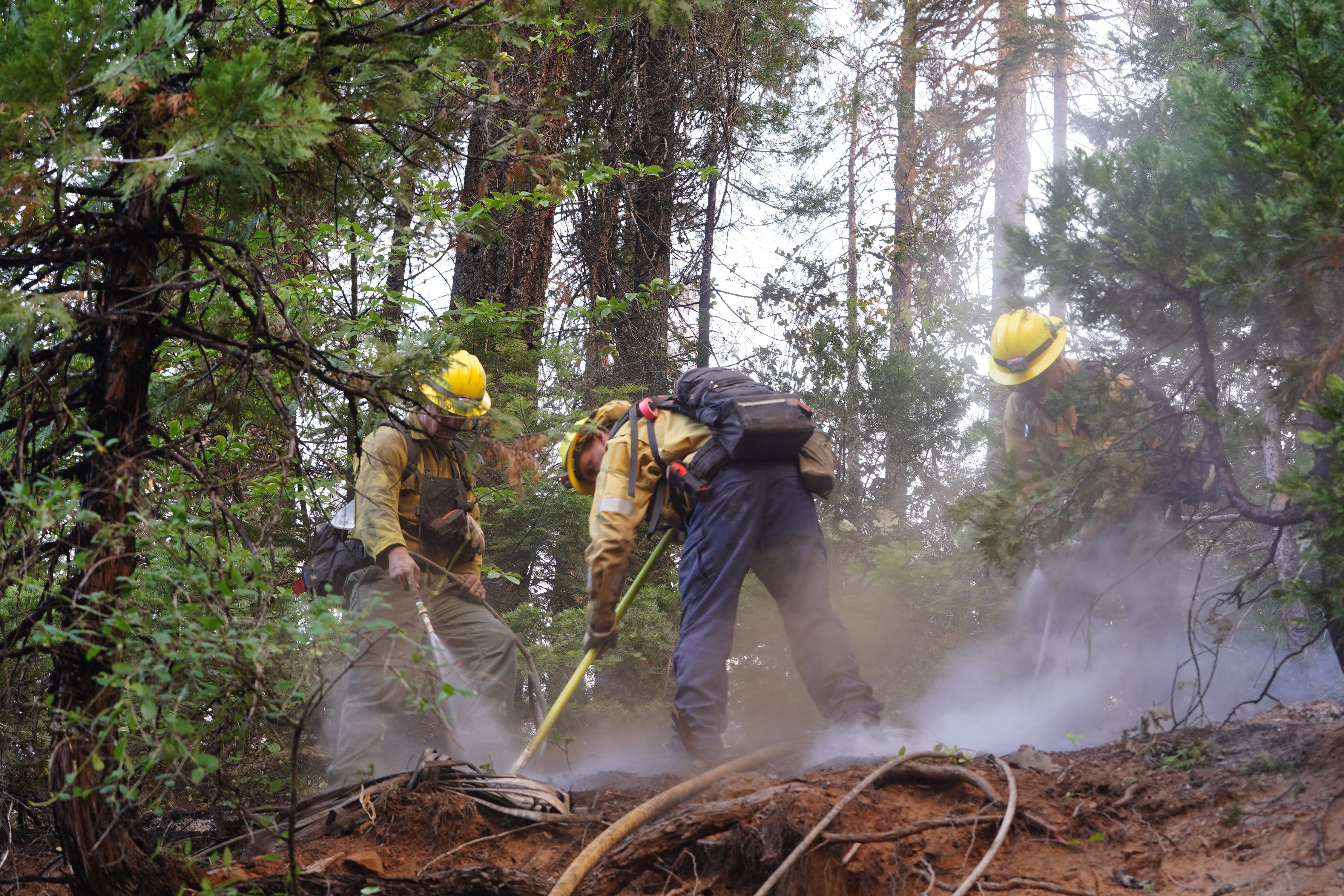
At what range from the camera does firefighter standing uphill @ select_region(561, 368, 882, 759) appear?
4.80 meters

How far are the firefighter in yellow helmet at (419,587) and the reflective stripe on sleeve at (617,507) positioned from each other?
76 centimetres

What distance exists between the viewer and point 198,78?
8.91 ft

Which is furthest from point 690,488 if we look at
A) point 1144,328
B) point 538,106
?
point 1144,328

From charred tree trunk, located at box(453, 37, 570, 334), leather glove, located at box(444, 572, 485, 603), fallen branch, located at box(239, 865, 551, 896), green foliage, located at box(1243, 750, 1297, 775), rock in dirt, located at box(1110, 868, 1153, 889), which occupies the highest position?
charred tree trunk, located at box(453, 37, 570, 334)

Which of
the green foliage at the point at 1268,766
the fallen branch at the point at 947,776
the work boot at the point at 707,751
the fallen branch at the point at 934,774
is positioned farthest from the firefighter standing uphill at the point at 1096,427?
the work boot at the point at 707,751

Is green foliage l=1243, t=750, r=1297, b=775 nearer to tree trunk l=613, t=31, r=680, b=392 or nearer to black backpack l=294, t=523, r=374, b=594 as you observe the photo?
black backpack l=294, t=523, r=374, b=594

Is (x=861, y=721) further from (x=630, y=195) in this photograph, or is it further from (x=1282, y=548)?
(x=630, y=195)

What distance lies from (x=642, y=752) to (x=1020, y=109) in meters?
13.1

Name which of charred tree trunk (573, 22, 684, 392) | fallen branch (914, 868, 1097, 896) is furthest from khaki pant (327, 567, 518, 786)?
charred tree trunk (573, 22, 684, 392)

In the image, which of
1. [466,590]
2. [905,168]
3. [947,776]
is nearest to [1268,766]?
[947,776]

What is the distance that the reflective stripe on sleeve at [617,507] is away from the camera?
16.5 feet

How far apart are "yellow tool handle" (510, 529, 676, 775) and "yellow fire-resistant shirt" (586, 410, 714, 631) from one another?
0.34 ft

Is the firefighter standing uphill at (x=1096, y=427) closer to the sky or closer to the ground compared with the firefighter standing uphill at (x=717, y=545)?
closer to the sky

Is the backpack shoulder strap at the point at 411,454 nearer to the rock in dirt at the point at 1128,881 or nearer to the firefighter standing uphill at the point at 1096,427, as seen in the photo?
the firefighter standing uphill at the point at 1096,427
